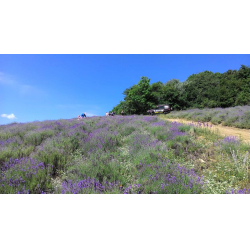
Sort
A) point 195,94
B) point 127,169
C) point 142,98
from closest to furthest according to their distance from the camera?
point 127,169
point 142,98
point 195,94

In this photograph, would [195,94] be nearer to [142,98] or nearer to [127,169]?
[142,98]

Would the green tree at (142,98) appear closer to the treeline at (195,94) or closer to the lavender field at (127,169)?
the treeline at (195,94)

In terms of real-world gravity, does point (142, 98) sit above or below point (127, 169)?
above

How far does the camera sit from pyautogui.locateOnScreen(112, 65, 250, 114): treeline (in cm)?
2690

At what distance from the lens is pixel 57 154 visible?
136 inches

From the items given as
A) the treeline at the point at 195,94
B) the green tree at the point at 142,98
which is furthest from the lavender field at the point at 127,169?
the treeline at the point at 195,94

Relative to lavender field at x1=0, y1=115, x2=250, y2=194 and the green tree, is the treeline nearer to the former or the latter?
the green tree

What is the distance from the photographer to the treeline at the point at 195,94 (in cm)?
2690

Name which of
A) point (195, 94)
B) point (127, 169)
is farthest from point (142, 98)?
point (127, 169)

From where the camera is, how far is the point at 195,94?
34.7 meters

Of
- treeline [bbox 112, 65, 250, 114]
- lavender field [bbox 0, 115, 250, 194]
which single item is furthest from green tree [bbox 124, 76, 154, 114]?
lavender field [bbox 0, 115, 250, 194]
